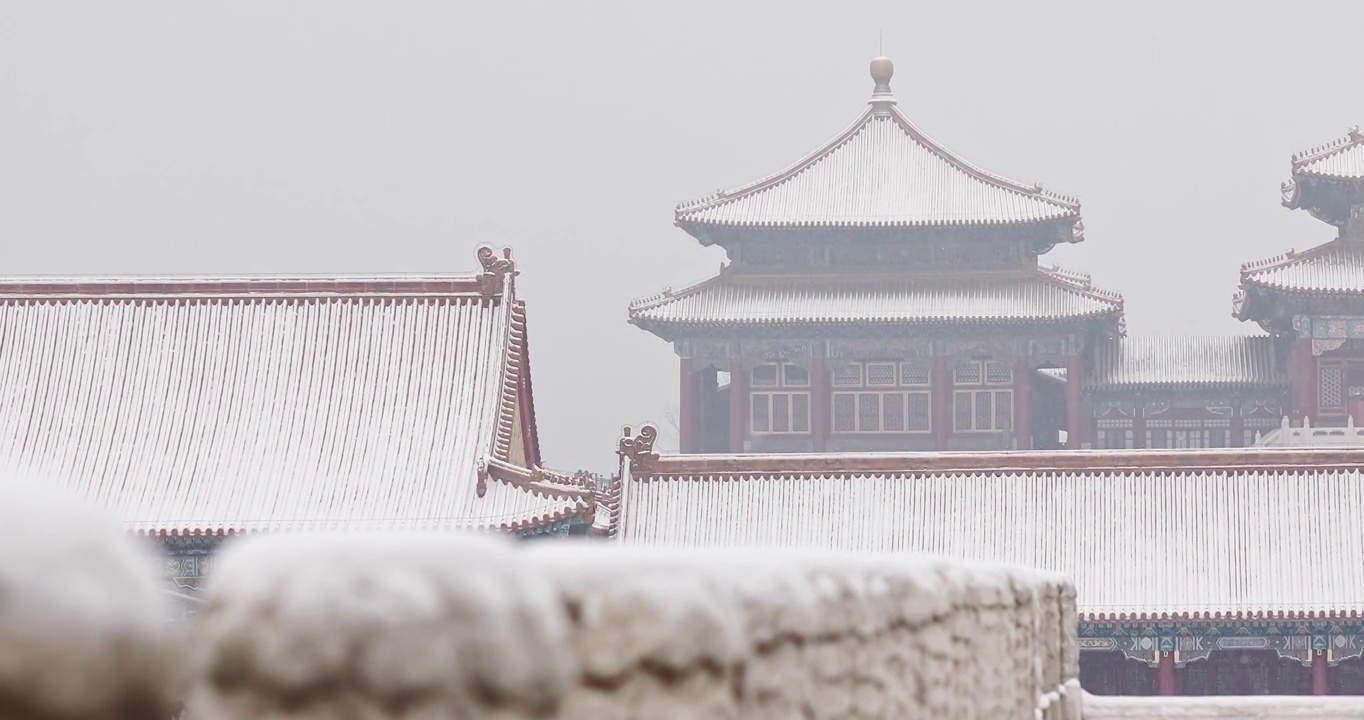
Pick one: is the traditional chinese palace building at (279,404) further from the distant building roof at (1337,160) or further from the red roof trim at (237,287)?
the distant building roof at (1337,160)

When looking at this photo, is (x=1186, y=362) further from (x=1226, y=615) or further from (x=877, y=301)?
(x=1226, y=615)

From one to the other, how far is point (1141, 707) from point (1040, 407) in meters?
29.1

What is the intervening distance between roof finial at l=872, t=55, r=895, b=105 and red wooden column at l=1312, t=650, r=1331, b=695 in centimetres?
2504

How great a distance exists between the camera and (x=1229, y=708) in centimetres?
1368

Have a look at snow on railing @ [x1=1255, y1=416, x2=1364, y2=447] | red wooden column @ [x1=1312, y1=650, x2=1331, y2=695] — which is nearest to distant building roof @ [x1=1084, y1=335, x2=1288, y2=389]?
snow on railing @ [x1=1255, y1=416, x2=1364, y2=447]

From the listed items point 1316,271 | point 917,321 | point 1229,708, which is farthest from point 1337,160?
point 1229,708

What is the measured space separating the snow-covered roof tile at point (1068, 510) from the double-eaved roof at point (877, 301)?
16.2 metres

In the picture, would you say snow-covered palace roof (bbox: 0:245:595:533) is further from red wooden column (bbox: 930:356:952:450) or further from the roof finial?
the roof finial

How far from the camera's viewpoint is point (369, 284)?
23.7 metres

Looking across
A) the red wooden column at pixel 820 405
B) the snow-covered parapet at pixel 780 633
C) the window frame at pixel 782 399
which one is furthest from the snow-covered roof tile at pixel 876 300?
the snow-covered parapet at pixel 780 633

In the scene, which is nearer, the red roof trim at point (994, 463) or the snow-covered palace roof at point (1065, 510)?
the snow-covered palace roof at point (1065, 510)

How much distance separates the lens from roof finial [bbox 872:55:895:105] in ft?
151

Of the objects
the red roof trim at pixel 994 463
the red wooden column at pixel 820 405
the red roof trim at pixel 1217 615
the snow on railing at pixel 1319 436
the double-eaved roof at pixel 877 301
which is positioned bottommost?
the red roof trim at pixel 1217 615

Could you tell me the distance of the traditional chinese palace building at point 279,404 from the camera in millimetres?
21094
